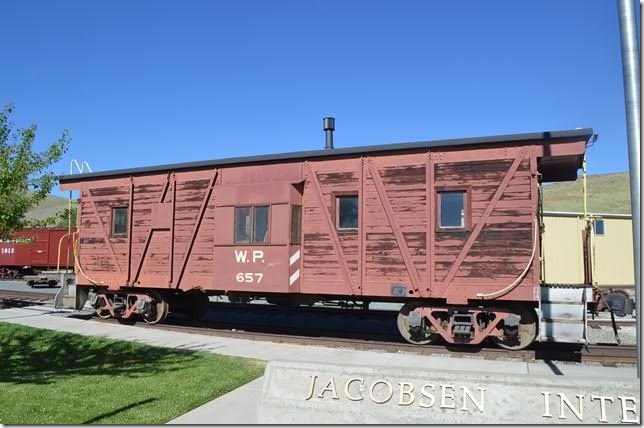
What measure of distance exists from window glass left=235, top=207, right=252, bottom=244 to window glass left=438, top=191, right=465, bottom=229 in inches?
164

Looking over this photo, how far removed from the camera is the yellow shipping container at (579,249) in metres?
28.6

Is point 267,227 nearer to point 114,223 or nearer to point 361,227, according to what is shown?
point 361,227

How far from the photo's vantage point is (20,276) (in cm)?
3403

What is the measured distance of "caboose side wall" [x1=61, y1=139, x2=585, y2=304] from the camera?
32.6 feet

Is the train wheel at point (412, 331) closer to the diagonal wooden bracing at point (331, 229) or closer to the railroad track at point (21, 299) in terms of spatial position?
the diagonal wooden bracing at point (331, 229)

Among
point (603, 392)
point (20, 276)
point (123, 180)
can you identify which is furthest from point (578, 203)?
point (603, 392)

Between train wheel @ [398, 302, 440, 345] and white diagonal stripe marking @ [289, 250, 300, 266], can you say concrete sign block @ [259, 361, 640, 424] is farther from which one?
white diagonal stripe marking @ [289, 250, 300, 266]

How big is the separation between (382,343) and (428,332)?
0.95 m

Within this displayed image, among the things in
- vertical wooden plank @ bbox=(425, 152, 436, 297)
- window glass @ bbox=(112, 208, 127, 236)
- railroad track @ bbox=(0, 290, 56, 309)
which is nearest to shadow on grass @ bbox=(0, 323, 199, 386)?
window glass @ bbox=(112, 208, 127, 236)

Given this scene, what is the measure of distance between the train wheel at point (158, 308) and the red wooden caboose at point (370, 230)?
0.03 m

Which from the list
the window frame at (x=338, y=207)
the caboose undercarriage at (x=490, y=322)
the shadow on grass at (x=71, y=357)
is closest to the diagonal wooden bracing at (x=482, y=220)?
the caboose undercarriage at (x=490, y=322)

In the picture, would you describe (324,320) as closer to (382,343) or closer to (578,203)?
(382,343)

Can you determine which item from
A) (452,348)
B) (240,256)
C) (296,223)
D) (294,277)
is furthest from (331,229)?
(452,348)

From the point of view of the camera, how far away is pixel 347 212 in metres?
11.2
